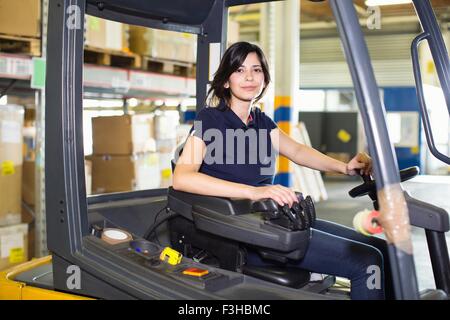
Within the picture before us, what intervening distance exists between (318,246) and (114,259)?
85 cm

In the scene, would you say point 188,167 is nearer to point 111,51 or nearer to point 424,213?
point 424,213

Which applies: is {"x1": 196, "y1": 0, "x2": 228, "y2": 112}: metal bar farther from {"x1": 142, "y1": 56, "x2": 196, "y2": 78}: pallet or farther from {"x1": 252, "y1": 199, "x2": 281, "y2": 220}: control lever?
{"x1": 142, "y1": 56, "x2": 196, "y2": 78}: pallet

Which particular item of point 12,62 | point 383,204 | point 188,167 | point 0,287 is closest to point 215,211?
point 188,167

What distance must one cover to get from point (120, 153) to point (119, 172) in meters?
0.20

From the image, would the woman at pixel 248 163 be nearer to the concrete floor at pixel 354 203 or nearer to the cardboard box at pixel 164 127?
the cardboard box at pixel 164 127

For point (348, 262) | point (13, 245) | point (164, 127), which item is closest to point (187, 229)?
point (348, 262)

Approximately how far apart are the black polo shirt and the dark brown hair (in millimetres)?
68

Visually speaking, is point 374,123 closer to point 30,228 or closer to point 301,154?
point 301,154

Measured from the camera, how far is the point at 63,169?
83.2 inches

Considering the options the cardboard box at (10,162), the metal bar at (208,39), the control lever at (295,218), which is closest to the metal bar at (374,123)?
the control lever at (295,218)

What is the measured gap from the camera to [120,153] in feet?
18.2

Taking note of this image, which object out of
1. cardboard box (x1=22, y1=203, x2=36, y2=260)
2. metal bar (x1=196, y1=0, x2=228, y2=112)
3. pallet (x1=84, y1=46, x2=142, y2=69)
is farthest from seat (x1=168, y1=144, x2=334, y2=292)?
pallet (x1=84, y1=46, x2=142, y2=69)

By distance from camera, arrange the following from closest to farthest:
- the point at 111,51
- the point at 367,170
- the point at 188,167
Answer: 1. the point at 188,167
2. the point at 367,170
3. the point at 111,51

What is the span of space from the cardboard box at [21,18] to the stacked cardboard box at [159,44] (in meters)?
1.48
